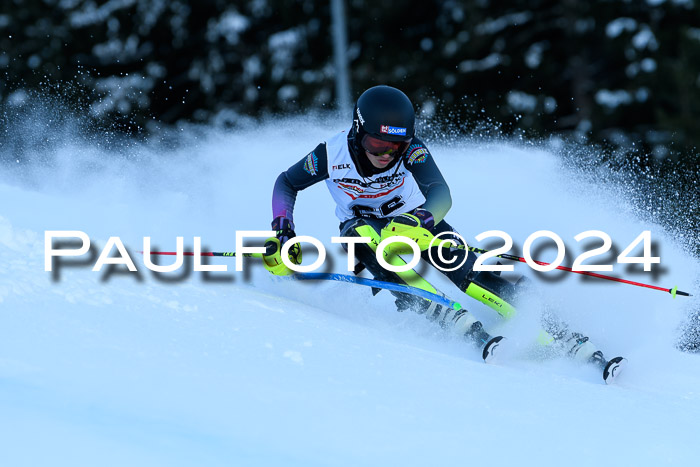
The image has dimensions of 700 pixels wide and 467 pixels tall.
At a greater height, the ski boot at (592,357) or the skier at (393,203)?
the skier at (393,203)

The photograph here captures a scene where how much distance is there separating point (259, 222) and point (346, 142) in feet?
8.85

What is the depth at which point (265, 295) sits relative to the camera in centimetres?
541

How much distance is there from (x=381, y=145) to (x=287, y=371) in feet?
5.16

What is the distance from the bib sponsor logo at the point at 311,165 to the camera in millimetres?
5383

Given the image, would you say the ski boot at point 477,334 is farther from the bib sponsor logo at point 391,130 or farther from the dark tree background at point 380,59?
the dark tree background at point 380,59

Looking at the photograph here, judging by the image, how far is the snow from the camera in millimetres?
3273

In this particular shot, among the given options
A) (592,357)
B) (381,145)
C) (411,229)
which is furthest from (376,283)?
(592,357)

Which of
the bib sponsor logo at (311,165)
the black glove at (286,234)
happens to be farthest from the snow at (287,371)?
the bib sponsor logo at (311,165)

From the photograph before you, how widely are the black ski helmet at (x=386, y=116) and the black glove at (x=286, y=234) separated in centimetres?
71

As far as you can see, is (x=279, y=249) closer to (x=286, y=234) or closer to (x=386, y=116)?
(x=286, y=234)

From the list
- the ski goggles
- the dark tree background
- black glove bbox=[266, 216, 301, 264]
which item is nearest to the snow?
black glove bbox=[266, 216, 301, 264]

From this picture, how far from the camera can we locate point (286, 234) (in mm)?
5277

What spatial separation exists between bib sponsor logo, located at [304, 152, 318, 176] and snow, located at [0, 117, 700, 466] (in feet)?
2.56

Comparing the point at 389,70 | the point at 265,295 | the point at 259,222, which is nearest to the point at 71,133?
the point at 259,222
